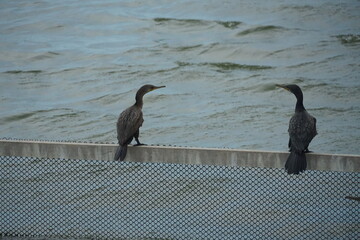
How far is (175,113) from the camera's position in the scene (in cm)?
1210

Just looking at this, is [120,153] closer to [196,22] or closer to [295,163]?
[295,163]

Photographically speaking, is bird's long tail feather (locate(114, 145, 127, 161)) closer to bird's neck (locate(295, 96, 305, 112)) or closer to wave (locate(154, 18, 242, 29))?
bird's neck (locate(295, 96, 305, 112))

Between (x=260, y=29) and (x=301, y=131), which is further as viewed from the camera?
(x=260, y=29)

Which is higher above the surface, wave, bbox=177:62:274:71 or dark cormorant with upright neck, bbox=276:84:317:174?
dark cormorant with upright neck, bbox=276:84:317:174

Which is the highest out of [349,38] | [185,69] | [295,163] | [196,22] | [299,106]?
[299,106]

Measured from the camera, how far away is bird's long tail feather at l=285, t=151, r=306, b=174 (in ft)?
15.3

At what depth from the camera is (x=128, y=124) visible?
549 centimetres

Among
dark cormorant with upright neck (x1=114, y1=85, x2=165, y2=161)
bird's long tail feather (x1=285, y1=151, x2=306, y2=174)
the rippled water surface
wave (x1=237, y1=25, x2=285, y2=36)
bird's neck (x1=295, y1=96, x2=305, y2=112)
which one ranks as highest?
bird's neck (x1=295, y1=96, x2=305, y2=112)

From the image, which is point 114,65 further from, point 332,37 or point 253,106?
point 332,37

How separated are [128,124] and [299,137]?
1309 mm

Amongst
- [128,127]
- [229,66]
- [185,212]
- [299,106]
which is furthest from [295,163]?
[229,66]

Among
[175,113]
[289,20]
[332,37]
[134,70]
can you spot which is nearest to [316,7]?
[289,20]

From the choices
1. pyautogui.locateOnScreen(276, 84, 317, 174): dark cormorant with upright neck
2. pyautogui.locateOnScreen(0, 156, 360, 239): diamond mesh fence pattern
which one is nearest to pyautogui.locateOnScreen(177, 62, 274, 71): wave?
pyautogui.locateOnScreen(0, 156, 360, 239): diamond mesh fence pattern

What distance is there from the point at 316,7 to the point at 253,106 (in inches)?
226
